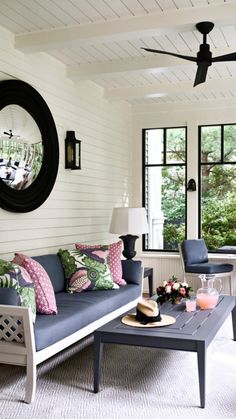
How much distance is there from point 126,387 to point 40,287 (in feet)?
3.28

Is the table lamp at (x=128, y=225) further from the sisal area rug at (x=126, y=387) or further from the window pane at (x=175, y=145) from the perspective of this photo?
the sisal area rug at (x=126, y=387)

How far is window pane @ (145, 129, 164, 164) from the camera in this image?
24.8ft

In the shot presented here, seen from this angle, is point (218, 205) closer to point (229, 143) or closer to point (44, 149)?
point (229, 143)

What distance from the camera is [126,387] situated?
3504mm

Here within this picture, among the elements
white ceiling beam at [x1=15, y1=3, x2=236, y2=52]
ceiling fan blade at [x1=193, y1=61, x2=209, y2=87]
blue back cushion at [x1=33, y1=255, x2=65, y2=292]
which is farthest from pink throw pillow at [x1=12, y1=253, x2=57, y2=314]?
ceiling fan blade at [x1=193, y1=61, x2=209, y2=87]

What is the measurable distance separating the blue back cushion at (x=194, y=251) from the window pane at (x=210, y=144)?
1238 millimetres

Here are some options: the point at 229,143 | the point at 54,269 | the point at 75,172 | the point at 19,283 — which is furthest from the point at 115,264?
the point at 229,143

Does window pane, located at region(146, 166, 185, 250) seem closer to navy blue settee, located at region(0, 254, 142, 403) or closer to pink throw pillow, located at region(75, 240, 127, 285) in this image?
pink throw pillow, located at region(75, 240, 127, 285)

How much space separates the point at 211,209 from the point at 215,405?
4.35 metres

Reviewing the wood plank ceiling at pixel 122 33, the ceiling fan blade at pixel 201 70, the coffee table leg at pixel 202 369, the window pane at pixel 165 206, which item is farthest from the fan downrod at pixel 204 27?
the window pane at pixel 165 206

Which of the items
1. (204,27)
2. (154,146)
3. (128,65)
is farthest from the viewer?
(154,146)

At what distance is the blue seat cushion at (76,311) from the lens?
11.5 ft

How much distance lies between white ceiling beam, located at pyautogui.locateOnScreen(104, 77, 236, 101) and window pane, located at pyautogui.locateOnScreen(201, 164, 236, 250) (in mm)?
1407

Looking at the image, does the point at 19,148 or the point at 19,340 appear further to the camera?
the point at 19,148
